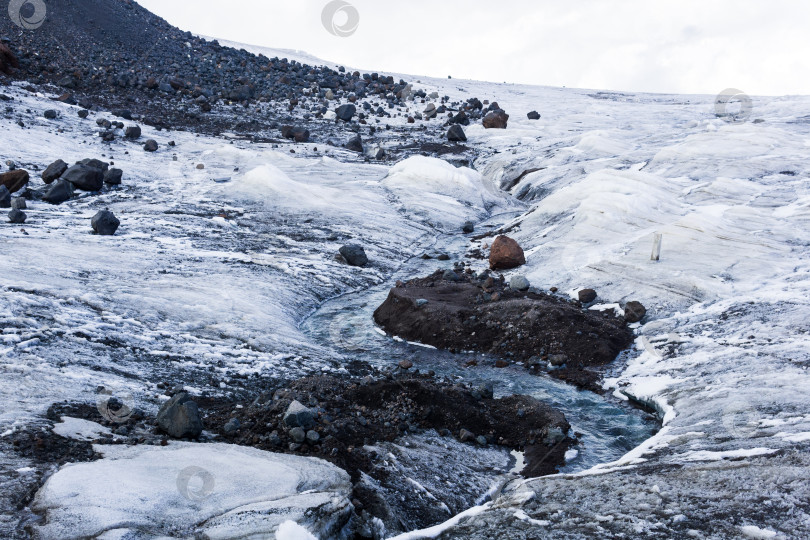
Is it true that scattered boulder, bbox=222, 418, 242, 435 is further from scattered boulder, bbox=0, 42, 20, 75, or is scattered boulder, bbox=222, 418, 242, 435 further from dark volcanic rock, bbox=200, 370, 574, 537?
scattered boulder, bbox=0, 42, 20, 75

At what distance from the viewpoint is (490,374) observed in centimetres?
938

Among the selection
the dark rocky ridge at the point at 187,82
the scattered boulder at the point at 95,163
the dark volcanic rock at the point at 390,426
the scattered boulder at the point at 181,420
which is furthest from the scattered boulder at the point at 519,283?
the dark rocky ridge at the point at 187,82

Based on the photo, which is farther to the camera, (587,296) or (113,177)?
(113,177)

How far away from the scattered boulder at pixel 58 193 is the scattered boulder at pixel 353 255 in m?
5.68

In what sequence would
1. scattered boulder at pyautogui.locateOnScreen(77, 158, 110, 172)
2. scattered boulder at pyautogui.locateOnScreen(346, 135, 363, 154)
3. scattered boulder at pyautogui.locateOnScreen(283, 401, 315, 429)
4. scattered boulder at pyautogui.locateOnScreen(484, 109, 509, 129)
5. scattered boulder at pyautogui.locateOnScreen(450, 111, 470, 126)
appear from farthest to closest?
scattered boulder at pyautogui.locateOnScreen(450, 111, 470, 126), scattered boulder at pyautogui.locateOnScreen(484, 109, 509, 129), scattered boulder at pyautogui.locateOnScreen(346, 135, 363, 154), scattered boulder at pyautogui.locateOnScreen(77, 158, 110, 172), scattered boulder at pyautogui.locateOnScreen(283, 401, 315, 429)

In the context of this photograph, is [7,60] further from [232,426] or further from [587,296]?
[232,426]

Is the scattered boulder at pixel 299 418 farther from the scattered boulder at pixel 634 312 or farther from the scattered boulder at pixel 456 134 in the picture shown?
the scattered boulder at pixel 456 134

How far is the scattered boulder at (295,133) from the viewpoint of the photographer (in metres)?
22.2

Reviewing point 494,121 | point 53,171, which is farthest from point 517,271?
point 494,121

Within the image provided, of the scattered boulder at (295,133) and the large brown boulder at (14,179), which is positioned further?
the scattered boulder at (295,133)

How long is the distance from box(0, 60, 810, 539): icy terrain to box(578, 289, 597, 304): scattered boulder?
20cm

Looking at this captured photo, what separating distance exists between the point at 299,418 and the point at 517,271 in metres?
7.37

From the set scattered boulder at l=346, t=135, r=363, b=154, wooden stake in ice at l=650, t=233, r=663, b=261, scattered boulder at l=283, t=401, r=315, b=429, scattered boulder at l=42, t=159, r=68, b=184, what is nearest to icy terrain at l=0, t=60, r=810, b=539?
wooden stake in ice at l=650, t=233, r=663, b=261

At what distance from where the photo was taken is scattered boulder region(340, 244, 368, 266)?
43.9 feet
